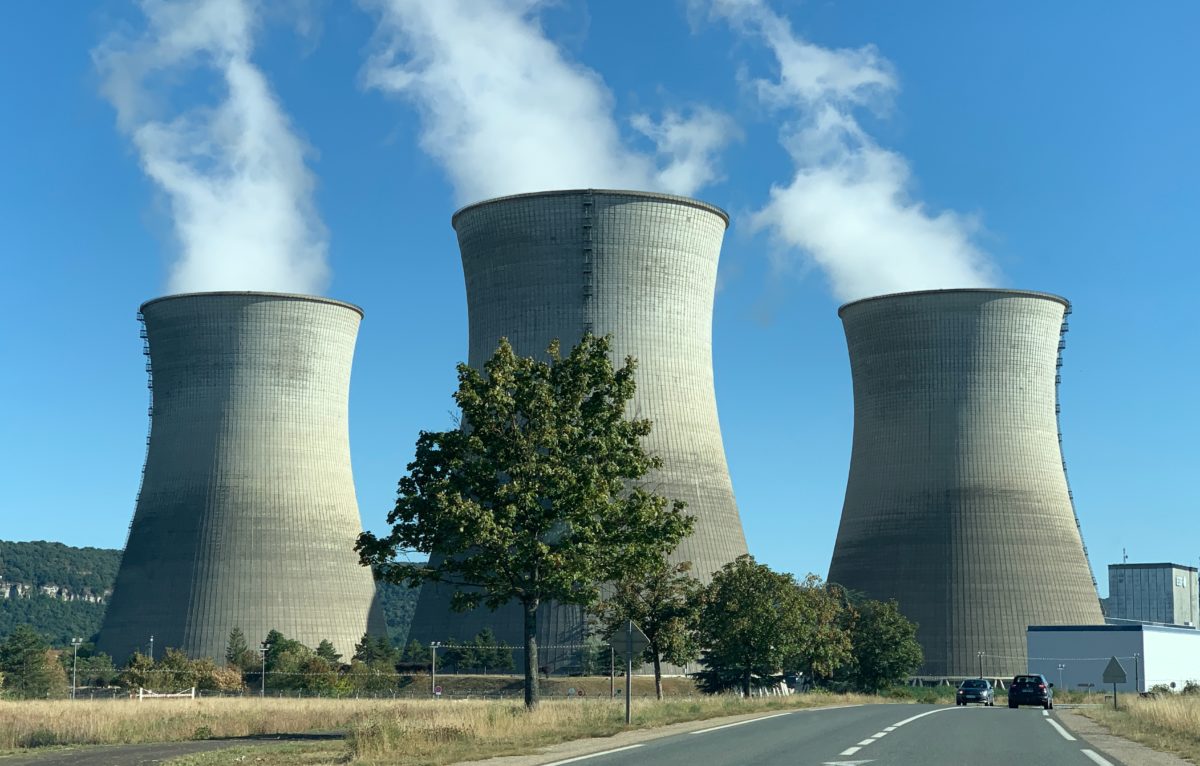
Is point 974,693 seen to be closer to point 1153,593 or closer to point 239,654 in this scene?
point 239,654

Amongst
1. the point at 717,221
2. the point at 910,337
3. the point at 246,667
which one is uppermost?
the point at 717,221

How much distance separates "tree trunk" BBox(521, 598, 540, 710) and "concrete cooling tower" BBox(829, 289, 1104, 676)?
104ft

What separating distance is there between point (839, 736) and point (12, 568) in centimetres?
16124

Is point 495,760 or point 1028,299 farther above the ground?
point 1028,299

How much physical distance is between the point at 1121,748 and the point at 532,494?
35.5 ft

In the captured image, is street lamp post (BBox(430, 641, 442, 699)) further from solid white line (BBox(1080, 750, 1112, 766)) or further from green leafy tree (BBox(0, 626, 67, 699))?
solid white line (BBox(1080, 750, 1112, 766))

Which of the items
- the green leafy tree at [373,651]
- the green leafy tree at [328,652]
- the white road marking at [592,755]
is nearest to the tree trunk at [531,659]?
the white road marking at [592,755]

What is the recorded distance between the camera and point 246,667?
54844 mm

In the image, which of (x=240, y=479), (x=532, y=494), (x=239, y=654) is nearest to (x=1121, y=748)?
(x=532, y=494)

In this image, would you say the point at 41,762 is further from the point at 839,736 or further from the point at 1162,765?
the point at 1162,765

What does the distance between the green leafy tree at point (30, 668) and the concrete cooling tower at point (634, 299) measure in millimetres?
16762

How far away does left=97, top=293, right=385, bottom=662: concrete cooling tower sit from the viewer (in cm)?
5450

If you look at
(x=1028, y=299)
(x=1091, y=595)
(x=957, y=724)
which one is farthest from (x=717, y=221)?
(x=957, y=724)

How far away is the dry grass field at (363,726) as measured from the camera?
1561cm
